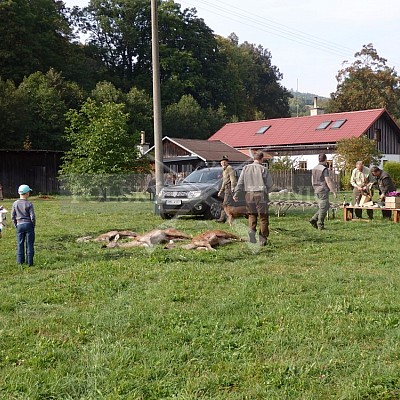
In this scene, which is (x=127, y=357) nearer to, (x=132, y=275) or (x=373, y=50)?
(x=132, y=275)

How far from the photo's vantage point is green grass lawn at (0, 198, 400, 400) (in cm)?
422

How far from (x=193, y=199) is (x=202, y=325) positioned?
10.6 meters

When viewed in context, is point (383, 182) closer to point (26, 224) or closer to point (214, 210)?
point (214, 210)

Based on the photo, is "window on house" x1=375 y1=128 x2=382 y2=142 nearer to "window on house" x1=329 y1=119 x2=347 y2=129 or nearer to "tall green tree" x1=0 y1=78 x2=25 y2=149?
"window on house" x1=329 y1=119 x2=347 y2=129

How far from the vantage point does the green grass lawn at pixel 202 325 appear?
13.8 ft

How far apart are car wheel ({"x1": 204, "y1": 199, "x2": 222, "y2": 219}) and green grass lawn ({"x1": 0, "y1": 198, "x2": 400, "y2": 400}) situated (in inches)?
239

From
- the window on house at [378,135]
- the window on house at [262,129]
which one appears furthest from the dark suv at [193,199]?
the window on house at [262,129]

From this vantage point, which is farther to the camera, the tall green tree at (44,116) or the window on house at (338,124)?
the window on house at (338,124)

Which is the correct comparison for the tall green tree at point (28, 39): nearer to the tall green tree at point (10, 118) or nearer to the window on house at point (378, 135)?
the tall green tree at point (10, 118)

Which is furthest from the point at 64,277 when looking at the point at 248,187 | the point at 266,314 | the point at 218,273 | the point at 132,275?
the point at 248,187

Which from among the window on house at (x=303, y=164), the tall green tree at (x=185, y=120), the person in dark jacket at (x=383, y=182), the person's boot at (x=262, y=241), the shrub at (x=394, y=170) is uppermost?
the tall green tree at (x=185, y=120)

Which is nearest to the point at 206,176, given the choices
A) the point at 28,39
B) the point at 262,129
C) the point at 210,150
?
the point at 210,150

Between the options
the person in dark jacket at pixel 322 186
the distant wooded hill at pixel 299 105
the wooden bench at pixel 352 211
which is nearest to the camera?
the person in dark jacket at pixel 322 186

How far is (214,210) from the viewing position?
16.5 meters
